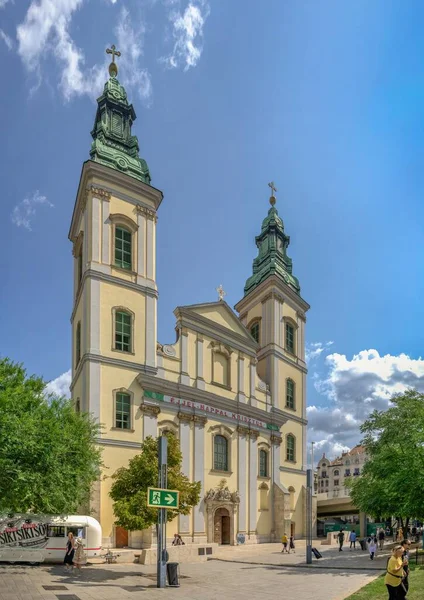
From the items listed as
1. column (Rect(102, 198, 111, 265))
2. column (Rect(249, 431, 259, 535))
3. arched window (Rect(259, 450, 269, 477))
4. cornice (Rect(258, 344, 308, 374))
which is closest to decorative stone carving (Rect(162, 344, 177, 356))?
column (Rect(102, 198, 111, 265))

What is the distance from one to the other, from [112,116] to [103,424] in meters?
24.5

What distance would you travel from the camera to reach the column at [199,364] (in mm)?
40625

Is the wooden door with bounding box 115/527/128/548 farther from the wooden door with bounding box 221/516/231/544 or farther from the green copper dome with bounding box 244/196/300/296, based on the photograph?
the green copper dome with bounding box 244/196/300/296

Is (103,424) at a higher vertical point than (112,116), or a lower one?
lower

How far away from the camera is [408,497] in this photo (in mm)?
23359

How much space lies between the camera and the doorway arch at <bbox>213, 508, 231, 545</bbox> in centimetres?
3944

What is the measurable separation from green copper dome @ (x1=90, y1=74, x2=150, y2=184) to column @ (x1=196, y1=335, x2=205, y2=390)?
12636 mm

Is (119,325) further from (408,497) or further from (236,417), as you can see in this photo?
(408,497)

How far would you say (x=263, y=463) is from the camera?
4538 cm

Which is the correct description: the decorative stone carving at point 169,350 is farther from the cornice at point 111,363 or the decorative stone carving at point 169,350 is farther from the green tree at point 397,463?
the green tree at point 397,463

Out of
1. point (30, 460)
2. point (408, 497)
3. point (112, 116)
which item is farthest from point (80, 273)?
point (408, 497)

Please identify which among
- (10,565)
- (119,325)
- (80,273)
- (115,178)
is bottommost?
(10,565)

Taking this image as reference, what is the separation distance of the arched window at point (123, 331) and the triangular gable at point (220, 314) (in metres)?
6.06

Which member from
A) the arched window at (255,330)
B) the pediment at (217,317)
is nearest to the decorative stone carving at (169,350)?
the pediment at (217,317)
